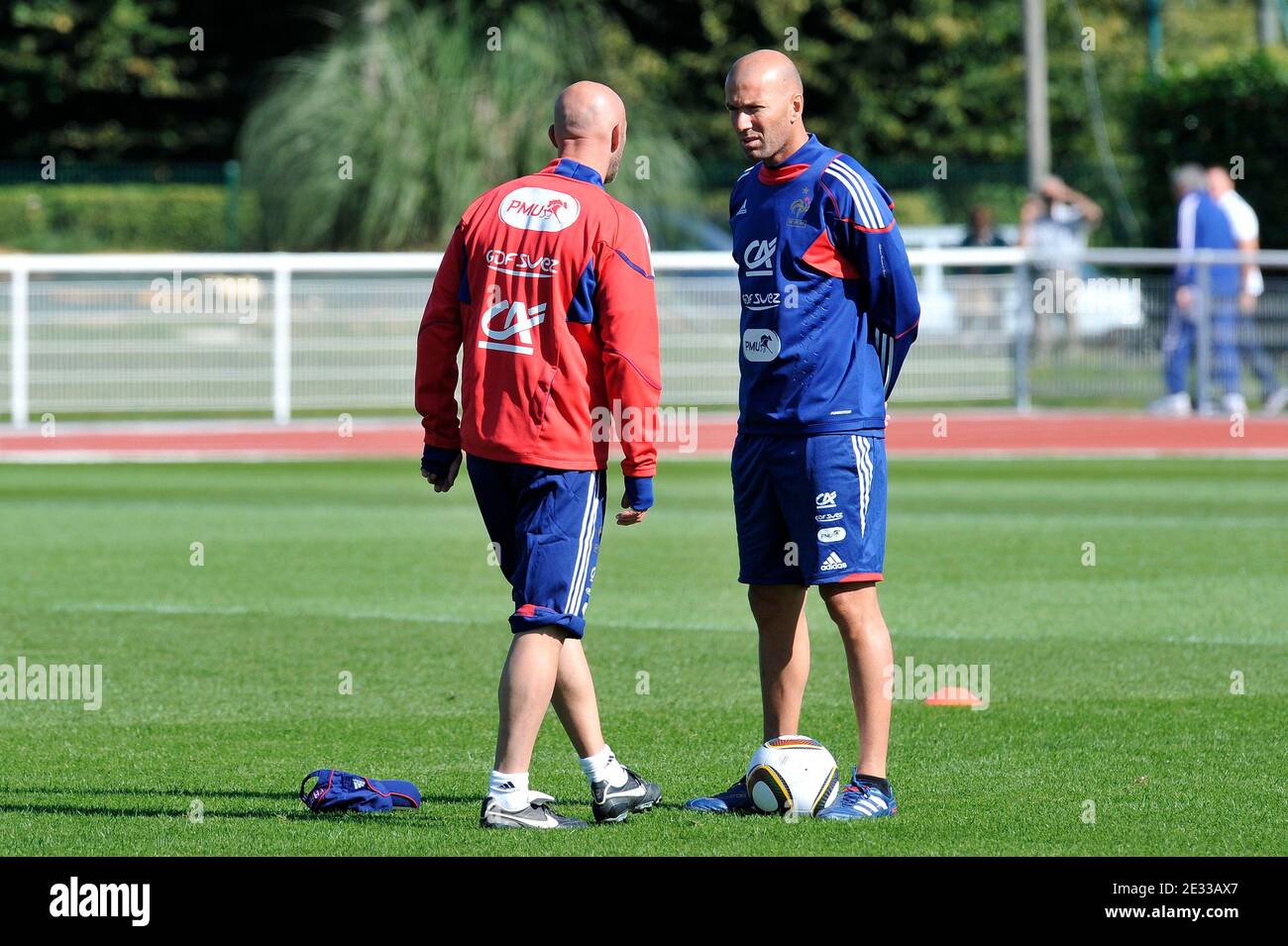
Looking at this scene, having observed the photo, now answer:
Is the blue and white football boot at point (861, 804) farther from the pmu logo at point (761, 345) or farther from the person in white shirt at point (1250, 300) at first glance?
the person in white shirt at point (1250, 300)

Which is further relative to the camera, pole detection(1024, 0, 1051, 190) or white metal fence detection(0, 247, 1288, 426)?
pole detection(1024, 0, 1051, 190)

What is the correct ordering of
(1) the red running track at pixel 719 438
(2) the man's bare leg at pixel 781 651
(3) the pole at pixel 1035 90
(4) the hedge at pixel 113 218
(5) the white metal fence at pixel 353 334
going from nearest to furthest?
(2) the man's bare leg at pixel 781 651 → (1) the red running track at pixel 719 438 → (5) the white metal fence at pixel 353 334 → (3) the pole at pixel 1035 90 → (4) the hedge at pixel 113 218

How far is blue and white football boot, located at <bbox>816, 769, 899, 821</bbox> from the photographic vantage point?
235 inches

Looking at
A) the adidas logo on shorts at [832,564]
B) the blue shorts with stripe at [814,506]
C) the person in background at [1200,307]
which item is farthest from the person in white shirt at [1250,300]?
the adidas logo on shorts at [832,564]

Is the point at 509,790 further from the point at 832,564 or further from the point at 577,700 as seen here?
the point at 832,564

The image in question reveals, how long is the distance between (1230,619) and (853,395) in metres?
4.55

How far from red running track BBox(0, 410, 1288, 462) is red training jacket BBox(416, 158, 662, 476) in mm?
13891

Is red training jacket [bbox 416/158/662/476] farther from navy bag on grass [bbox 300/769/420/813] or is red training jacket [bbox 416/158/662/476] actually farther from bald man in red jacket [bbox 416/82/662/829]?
navy bag on grass [bbox 300/769/420/813]

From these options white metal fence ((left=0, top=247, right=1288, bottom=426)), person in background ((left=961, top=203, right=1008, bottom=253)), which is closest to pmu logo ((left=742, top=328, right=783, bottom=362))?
white metal fence ((left=0, top=247, right=1288, bottom=426))

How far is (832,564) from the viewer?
19.8 ft

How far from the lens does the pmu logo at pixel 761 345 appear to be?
6.12m

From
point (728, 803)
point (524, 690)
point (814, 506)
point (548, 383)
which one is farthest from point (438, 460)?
point (728, 803)

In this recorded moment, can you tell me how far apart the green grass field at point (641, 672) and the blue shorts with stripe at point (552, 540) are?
2.01ft

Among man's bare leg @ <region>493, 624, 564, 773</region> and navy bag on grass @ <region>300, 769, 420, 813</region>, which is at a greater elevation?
man's bare leg @ <region>493, 624, 564, 773</region>
